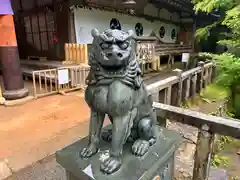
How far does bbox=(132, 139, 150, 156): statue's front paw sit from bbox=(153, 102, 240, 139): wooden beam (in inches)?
24.9

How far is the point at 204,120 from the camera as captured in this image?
1646mm

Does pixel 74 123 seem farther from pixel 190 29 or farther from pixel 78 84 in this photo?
pixel 190 29

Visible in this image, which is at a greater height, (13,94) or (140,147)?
(140,147)

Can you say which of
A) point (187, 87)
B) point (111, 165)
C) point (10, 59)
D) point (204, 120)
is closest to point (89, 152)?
point (111, 165)

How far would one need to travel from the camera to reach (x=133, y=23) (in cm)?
948

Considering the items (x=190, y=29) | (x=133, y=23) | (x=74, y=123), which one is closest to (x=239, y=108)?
(x=74, y=123)

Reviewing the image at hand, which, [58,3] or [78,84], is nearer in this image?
[78,84]

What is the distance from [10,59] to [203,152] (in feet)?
15.5

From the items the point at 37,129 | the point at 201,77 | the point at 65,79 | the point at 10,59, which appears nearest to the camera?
the point at 37,129

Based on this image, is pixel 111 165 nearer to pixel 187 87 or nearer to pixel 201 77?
pixel 187 87

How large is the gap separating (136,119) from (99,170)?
1.22 feet

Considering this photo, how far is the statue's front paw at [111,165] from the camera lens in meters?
1.05

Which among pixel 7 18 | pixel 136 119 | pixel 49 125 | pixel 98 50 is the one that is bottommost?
pixel 49 125

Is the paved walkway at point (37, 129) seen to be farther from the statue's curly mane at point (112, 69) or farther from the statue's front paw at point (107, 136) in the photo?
the statue's curly mane at point (112, 69)
